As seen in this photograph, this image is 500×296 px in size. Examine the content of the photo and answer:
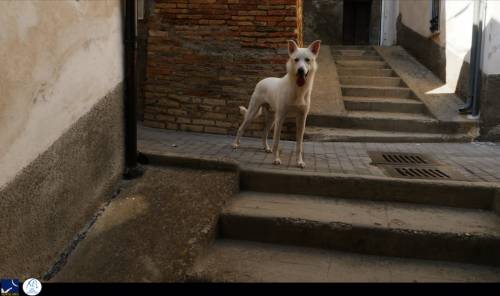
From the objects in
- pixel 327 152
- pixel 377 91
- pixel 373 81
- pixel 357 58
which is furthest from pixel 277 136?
pixel 357 58

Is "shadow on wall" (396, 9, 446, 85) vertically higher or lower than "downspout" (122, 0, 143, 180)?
higher

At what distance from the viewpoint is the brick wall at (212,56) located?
5.77 metres

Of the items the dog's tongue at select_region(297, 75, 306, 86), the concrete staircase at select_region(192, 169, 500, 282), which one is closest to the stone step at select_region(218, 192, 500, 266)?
the concrete staircase at select_region(192, 169, 500, 282)

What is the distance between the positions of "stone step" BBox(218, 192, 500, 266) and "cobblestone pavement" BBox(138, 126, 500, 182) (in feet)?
1.72

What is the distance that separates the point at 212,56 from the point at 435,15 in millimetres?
5142

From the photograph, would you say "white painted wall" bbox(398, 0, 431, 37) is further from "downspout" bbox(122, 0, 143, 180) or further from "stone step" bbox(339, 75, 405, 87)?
"downspout" bbox(122, 0, 143, 180)

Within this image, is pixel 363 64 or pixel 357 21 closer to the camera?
pixel 363 64

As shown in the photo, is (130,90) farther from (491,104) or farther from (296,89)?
(491,104)

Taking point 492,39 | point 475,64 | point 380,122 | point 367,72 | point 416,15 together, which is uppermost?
point 416,15

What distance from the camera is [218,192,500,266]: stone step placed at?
2.74 metres

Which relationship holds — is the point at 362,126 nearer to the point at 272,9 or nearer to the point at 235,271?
the point at 272,9

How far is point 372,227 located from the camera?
9.28 feet
